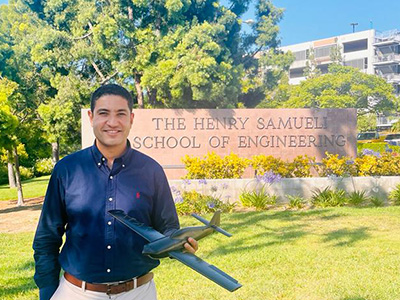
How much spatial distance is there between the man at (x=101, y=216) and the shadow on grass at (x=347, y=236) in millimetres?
5511

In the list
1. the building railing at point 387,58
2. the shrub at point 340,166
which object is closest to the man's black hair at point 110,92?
the shrub at point 340,166

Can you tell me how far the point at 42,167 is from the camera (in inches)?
1157

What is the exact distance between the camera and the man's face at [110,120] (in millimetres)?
2439

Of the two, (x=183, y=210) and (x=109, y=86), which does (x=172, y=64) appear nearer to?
(x=183, y=210)

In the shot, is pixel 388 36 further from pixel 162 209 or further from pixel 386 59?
pixel 162 209

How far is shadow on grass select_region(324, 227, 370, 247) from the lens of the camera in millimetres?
7383

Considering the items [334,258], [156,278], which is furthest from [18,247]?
[334,258]

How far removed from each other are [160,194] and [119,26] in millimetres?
15362

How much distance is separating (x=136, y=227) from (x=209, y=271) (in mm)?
482

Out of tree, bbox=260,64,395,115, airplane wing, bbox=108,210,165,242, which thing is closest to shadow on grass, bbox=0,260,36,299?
airplane wing, bbox=108,210,165,242

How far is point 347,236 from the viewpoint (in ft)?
25.5

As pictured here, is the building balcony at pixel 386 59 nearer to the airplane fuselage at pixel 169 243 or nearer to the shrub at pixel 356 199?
the shrub at pixel 356 199

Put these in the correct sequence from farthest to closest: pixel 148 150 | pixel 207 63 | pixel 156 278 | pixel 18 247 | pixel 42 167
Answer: pixel 42 167, pixel 207 63, pixel 148 150, pixel 18 247, pixel 156 278

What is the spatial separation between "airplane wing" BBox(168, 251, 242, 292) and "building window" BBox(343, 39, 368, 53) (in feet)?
259
